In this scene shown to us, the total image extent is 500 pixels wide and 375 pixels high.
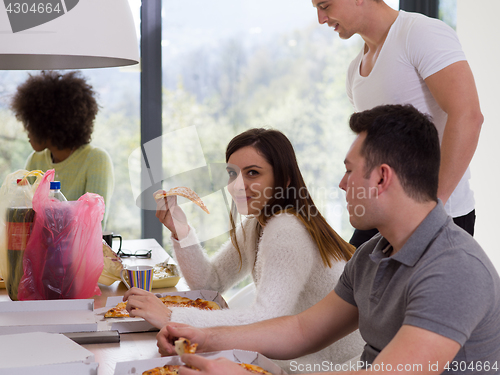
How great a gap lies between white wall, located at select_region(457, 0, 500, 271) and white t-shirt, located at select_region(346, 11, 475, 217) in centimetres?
135

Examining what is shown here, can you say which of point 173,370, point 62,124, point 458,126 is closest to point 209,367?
point 173,370

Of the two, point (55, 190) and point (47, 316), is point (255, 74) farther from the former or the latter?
point (47, 316)

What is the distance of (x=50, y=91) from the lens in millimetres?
2559

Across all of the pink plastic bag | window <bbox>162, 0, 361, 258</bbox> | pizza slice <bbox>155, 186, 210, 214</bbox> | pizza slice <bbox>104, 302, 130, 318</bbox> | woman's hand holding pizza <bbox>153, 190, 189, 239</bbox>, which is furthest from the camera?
window <bbox>162, 0, 361, 258</bbox>

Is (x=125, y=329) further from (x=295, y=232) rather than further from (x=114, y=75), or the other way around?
(x=114, y=75)

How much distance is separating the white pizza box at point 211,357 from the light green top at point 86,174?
1.58m

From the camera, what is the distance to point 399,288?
83 centimetres

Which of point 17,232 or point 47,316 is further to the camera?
point 17,232

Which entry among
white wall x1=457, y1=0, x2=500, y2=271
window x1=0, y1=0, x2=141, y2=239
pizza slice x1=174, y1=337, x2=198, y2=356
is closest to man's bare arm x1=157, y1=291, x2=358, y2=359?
pizza slice x1=174, y1=337, x2=198, y2=356

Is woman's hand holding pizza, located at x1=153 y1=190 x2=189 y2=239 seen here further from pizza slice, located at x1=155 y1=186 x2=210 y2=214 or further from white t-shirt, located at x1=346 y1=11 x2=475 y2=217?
white t-shirt, located at x1=346 y1=11 x2=475 y2=217

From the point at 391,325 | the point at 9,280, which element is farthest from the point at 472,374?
the point at 9,280

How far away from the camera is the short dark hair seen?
0.85 m

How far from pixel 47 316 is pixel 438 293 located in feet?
2.51

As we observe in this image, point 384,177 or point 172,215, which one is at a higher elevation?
point 384,177
